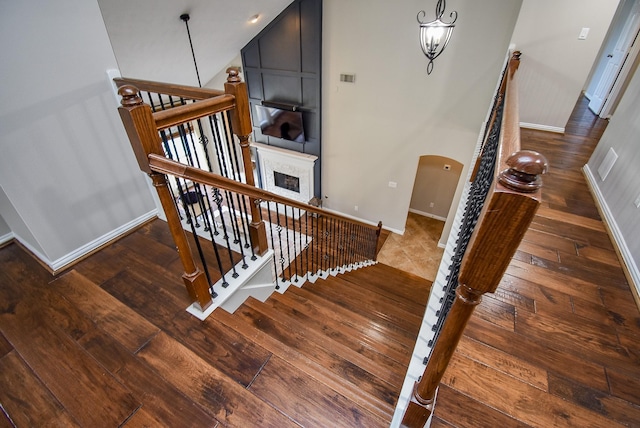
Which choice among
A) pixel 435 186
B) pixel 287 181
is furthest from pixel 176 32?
pixel 435 186

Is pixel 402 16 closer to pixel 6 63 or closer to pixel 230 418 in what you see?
pixel 6 63

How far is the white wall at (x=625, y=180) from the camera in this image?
77.3 inches

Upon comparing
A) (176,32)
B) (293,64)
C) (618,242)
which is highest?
(176,32)

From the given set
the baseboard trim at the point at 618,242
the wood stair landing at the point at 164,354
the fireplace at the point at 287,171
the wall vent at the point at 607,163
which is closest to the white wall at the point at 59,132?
the wood stair landing at the point at 164,354

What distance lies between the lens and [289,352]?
1.68 metres

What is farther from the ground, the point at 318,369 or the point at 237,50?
the point at 237,50

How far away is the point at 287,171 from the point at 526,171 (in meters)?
6.73

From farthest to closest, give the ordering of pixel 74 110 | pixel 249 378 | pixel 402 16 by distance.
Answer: pixel 402 16
pixel 74 110
pixel 249 378

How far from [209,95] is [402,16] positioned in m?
4.32

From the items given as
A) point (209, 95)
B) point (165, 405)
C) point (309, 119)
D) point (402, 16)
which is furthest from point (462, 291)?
point (309, 119)

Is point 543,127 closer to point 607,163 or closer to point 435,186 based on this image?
point 607,163

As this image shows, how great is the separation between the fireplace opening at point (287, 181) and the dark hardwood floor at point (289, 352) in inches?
200

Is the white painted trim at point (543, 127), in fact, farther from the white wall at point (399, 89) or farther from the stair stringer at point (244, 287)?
the stair stringer at point (244, 287)

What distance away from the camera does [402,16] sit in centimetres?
466
